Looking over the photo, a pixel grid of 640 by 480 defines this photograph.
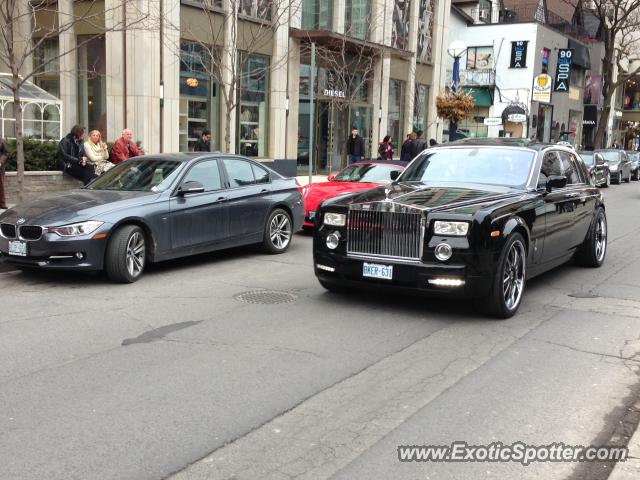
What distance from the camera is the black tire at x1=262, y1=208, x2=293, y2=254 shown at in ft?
35.3

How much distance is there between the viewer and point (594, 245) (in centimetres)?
995

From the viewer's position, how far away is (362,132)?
3008 cm

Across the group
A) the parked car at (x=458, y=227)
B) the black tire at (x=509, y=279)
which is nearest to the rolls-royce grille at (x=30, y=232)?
the parked car at (x=458, y=227)

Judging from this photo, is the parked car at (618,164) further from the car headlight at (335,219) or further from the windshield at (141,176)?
the car headlight at (335,219)

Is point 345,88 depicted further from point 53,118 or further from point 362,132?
point 53,118

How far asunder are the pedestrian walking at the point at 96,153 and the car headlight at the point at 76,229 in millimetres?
6406

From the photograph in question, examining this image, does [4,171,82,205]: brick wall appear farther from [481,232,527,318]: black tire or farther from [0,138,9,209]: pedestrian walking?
[481,232,527,318]: black tire

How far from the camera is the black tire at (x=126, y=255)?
827 centimetres

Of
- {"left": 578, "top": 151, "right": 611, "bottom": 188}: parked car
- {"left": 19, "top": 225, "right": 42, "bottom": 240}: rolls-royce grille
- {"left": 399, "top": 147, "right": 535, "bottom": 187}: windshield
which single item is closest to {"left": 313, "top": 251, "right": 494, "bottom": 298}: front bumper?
{"left": 399, "top": 147, "right": 535, "bottom": 187}: windshield

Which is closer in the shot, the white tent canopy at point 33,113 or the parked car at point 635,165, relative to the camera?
the white tent canopy at point 33,113

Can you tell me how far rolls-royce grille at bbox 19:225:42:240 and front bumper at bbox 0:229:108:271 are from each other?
0.27 ft

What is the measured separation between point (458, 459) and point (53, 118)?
1645 centimetres

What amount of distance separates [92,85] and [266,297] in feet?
47.2

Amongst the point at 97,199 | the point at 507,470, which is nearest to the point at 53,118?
the point at 97,199
